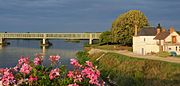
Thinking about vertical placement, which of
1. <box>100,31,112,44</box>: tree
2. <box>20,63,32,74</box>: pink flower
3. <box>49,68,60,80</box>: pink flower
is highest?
<box>100,31,112,44</box>: tree

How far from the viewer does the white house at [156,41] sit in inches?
2432

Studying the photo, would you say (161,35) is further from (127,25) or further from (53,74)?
(53,74)

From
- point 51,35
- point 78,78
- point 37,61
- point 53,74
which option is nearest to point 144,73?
point 37,61

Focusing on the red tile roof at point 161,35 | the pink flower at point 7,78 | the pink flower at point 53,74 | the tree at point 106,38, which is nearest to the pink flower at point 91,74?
the pink flower at point 53,74

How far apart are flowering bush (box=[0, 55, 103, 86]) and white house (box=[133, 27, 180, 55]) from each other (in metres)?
52.1

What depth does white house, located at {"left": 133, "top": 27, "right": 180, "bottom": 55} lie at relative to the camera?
61.8 meters

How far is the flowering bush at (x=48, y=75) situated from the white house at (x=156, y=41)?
52.1 metres

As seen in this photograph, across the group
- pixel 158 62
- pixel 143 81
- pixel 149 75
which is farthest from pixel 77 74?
pixel 158 62

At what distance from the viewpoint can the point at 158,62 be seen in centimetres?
3894

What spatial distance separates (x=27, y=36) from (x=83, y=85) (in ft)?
499

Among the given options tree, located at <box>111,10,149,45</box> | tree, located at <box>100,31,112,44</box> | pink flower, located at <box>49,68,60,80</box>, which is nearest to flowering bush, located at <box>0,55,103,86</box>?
pink flower, located at <box>49,68,60,80</box>

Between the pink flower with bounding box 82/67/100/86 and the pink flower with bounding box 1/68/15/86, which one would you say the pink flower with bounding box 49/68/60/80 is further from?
the pink flower with bounding box 1/68/15/86

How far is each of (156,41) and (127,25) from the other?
20540mm

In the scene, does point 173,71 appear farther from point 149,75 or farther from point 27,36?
point 27,36
